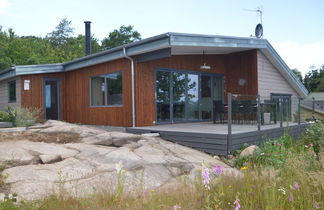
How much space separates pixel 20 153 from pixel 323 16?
16.6 m

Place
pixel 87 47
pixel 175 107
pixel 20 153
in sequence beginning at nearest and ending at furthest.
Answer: pixel 20 153, pixel 175 107, pixel 87 47

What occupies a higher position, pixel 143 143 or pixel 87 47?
pixel 87 47

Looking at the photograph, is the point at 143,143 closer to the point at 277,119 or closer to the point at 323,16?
the point at 277,119

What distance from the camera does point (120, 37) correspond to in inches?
1389

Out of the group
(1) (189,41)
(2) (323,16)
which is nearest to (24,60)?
(1) (189,41)

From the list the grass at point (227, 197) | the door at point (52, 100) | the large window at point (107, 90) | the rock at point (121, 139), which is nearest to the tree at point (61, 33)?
the door at point (52, 100)

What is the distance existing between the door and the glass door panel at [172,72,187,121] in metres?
5.55

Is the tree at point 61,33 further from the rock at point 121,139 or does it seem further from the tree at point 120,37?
the rock at point 121,139

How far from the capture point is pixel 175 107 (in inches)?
404

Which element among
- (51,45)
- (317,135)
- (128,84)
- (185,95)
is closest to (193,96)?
(185,95)

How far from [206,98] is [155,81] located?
2.69 metres

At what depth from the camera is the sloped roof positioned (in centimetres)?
796

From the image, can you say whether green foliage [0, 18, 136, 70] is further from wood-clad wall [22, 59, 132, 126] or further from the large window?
the large window

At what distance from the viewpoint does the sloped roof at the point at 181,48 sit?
796 cm
